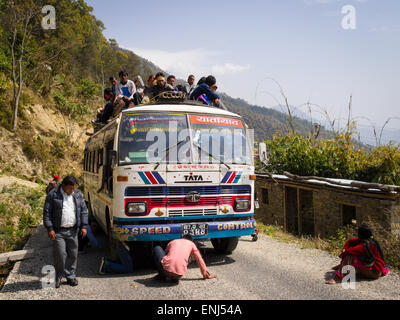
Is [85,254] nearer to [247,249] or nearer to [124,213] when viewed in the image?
[124,213]

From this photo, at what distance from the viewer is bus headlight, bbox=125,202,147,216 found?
251 inches

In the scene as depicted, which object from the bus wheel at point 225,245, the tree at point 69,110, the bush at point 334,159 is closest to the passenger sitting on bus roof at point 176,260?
the bus wheel at point 225,245

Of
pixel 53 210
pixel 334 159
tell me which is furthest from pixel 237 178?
pixel 334 159

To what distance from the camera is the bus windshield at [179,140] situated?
6.64m

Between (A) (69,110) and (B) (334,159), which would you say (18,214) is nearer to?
(B) (334,159)

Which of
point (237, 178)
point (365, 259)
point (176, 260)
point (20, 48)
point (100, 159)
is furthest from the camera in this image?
point (20, 48)

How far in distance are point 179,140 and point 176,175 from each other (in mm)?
713

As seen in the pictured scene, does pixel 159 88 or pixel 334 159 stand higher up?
pixel 159 88

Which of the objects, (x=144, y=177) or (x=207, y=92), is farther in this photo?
(x=207, y=92)

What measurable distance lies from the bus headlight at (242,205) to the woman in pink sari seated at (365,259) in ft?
6.37

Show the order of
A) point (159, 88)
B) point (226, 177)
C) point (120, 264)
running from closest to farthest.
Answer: point (120, 264) < point (226, 177) < point (159, 88)

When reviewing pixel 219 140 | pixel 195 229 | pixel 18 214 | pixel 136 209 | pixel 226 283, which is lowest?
pixel 18 214

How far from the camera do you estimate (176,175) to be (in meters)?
6.57

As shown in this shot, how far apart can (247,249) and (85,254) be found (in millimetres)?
3832
